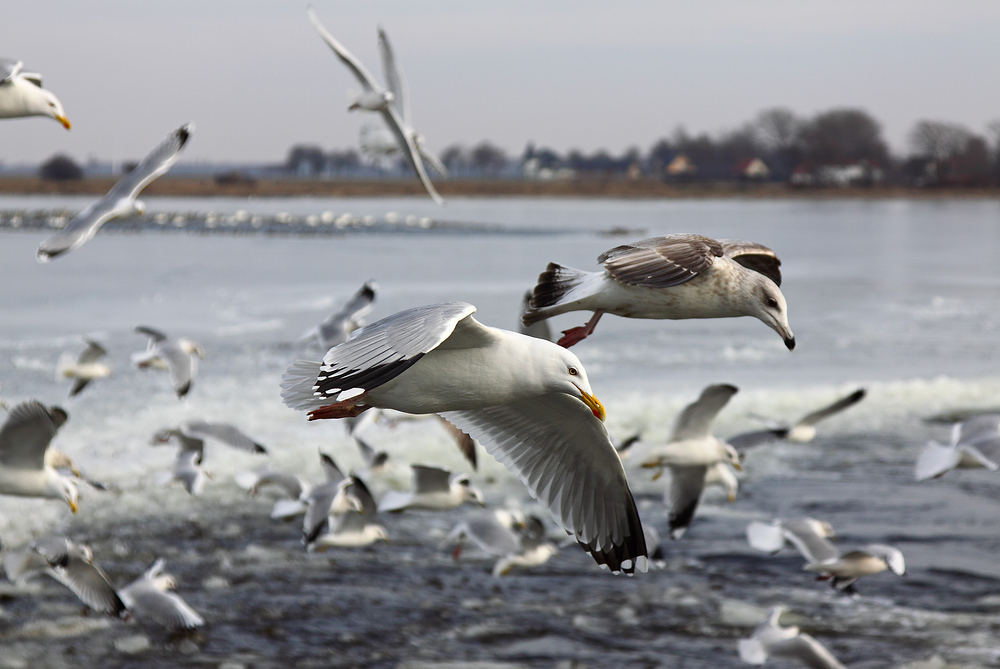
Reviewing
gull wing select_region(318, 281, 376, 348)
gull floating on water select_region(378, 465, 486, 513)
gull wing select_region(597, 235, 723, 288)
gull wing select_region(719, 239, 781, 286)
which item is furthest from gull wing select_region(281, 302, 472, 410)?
gull wing select_region(318, 281, 376, 348)

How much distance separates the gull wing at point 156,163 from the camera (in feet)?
16.3

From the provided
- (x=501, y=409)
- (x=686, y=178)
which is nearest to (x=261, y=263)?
(x=501, y=409)

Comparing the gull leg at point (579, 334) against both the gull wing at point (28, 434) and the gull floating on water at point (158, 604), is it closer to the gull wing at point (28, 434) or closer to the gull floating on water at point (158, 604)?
the gull wing at point (28, 434)

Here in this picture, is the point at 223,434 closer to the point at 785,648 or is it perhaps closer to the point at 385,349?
the point at 785,648

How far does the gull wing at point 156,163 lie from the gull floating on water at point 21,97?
0.50 m

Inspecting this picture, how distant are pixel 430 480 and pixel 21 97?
12.2 feet

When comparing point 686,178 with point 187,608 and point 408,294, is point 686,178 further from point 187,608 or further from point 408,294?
point 187,608

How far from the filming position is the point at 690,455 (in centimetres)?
648

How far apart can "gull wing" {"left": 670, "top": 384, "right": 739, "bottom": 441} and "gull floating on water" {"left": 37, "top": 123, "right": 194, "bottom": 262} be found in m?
3.30

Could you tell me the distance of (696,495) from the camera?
6898mm

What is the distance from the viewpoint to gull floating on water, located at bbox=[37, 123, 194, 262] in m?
4.87

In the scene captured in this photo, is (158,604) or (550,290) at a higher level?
(550,290)

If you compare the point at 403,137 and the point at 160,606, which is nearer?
the point at 160,606

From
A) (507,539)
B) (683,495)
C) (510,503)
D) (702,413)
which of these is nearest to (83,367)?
(510,503)
